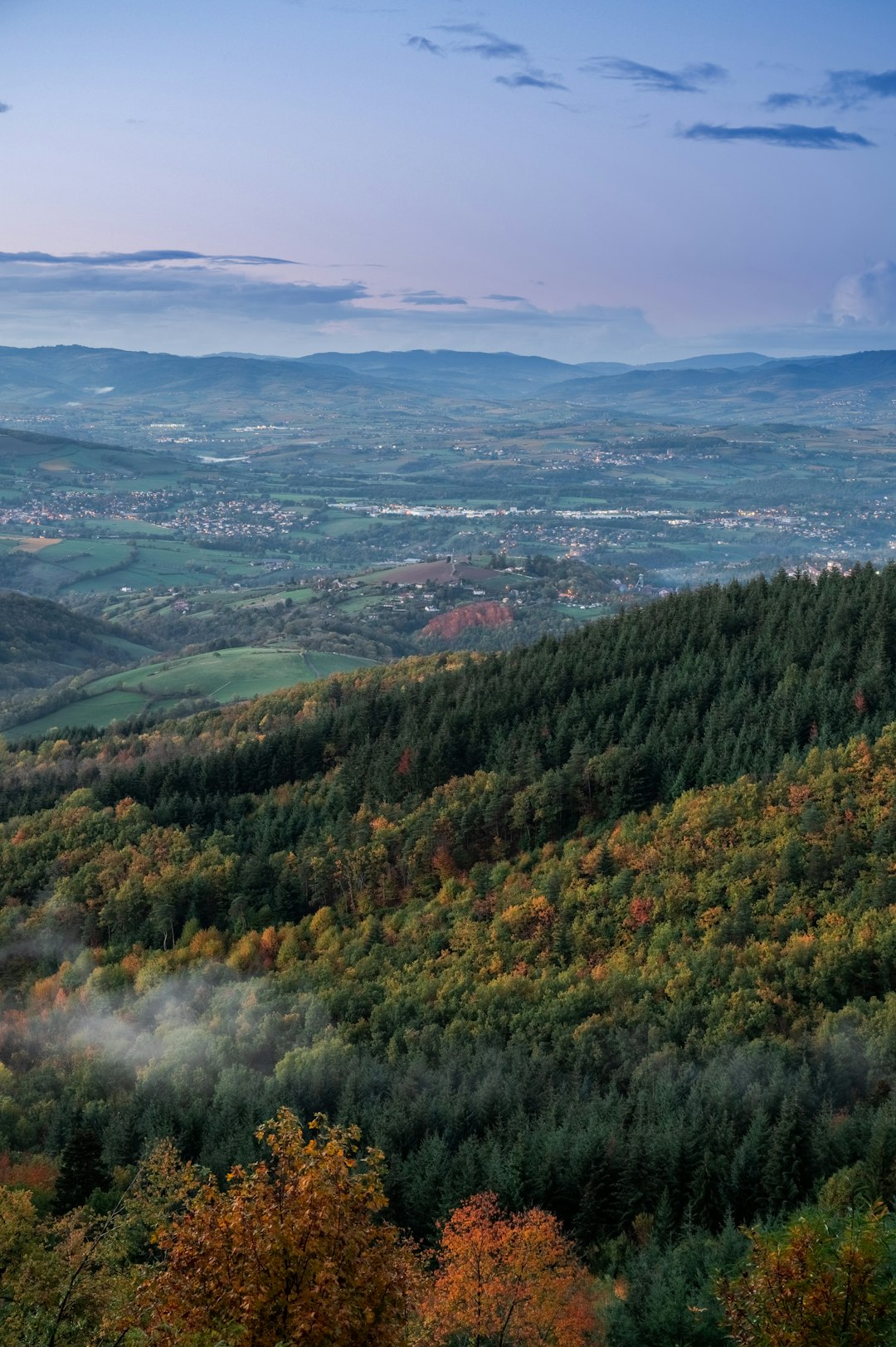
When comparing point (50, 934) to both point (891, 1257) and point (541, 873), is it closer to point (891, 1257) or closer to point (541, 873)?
point (541, 873)

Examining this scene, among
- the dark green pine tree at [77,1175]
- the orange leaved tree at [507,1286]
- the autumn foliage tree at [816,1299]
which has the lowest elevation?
the dark green pine tree at [77,1175]

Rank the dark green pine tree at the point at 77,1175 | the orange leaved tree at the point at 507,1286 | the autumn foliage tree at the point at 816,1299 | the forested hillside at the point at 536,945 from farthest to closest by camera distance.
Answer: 1. the dark green pine tree at the point at 77,1175
2. the forested hillside at the point at 536,945
3. the orange leaved tree at the point at 507,1286
4. the autumn foliage tree at the point at 816,1299

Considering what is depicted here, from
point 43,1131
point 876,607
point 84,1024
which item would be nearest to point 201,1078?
point 43,1131

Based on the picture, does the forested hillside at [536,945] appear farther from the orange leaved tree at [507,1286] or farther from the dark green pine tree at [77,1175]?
the orange leaved tree at [507,1286]

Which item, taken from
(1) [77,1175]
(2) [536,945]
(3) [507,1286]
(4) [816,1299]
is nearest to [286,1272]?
(4) [816,1299]

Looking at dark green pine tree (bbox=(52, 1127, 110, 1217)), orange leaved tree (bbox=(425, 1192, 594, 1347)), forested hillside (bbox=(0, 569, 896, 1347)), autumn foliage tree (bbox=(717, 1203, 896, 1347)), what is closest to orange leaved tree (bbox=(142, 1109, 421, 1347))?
forested hillside (bbox=(0, 569, 896, 1347))

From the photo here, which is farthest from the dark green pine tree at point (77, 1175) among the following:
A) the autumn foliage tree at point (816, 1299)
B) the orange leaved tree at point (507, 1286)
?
the autumn foliage tree at point (816, 1299)

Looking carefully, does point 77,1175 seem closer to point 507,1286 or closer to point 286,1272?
point 507,1286
